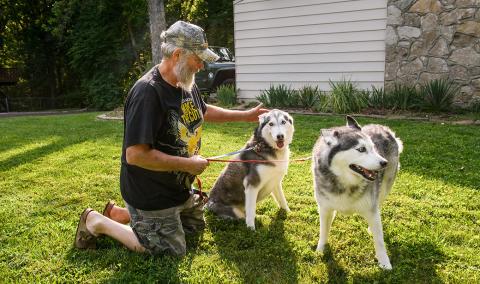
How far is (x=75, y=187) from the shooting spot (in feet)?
16.6

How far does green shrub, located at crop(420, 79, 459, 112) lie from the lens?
8.36m

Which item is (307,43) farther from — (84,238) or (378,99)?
(84,238)

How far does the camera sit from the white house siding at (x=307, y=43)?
31.5 ft

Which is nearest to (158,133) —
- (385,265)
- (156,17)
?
(385,265)

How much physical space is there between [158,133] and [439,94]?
719 cm

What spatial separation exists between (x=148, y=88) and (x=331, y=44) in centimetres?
816

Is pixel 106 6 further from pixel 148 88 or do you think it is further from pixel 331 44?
pixel 148 88

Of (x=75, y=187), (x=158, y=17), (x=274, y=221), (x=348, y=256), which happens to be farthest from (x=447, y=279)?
(x=158, y=17)

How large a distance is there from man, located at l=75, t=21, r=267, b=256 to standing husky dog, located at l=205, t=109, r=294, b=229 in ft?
2.16

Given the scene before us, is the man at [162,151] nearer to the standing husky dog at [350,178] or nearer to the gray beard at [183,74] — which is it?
the gray beard at [183,74]

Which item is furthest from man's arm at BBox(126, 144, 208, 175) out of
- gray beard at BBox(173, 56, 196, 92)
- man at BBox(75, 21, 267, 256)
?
gray beard at BBox(173, 56, 196, 92)

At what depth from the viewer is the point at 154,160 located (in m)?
2.98

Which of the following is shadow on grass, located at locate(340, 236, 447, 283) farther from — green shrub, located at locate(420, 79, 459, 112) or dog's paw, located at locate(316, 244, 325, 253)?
green shrub, located at locate(420, 79, 459, 112)

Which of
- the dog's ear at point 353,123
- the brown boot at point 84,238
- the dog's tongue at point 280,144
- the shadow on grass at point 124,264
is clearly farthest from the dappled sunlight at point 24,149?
the dog's ear at point 353,123
